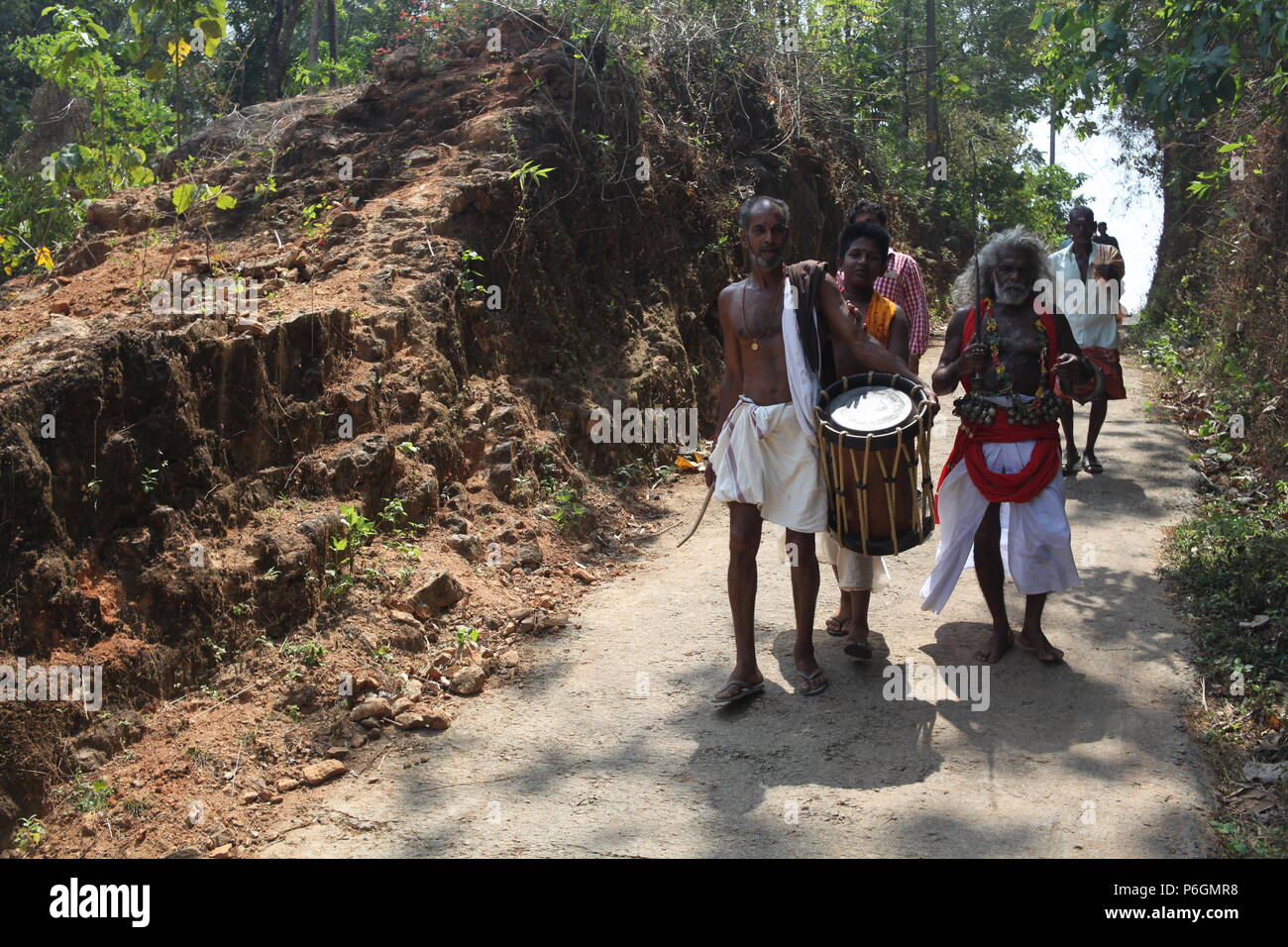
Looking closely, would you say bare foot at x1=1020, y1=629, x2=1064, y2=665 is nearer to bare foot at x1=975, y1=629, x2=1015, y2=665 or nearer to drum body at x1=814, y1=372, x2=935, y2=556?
bare foot at x1=975, y1=629, x2=1015, y2=665

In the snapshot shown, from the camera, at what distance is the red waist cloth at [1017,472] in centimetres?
547

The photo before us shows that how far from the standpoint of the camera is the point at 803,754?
4.73m

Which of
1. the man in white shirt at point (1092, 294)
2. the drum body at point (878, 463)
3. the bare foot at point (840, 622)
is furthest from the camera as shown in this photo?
the man in white shirt at point (1092, 294)

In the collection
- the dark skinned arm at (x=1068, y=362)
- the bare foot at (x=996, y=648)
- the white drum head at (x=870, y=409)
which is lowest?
the bare foot at (x=996, y=648)

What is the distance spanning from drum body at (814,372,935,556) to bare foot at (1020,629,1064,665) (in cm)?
94

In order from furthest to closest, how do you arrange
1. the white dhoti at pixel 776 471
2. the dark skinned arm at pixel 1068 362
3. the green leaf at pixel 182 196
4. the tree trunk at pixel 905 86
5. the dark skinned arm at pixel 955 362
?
the tree trunk at pixel 905 86, the green leaf at pixel 182 196, the dark skinned arm at pixel 955 362, the dark skinned arm at pixel 1068 362, the white dhoti at pixel 776 471

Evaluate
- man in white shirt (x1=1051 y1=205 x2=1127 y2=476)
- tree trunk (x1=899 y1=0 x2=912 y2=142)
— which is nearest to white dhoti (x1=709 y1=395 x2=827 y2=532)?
man in white shirt (x1=1051 y1=205 x2=1127 y2=476)

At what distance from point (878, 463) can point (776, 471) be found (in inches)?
21.4

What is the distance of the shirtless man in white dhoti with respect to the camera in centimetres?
515

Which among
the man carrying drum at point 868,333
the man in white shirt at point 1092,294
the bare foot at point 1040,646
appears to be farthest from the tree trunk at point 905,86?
the bare foot at point 1040,646

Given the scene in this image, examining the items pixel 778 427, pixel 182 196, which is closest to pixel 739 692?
pixel 778 427

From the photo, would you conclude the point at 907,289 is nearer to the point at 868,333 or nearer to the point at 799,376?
the point at 868,333

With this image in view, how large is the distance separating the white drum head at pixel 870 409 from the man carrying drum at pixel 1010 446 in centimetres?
63

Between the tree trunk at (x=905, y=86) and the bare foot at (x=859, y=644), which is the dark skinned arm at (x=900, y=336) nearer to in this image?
the bare foot at (x=859, y=644)
